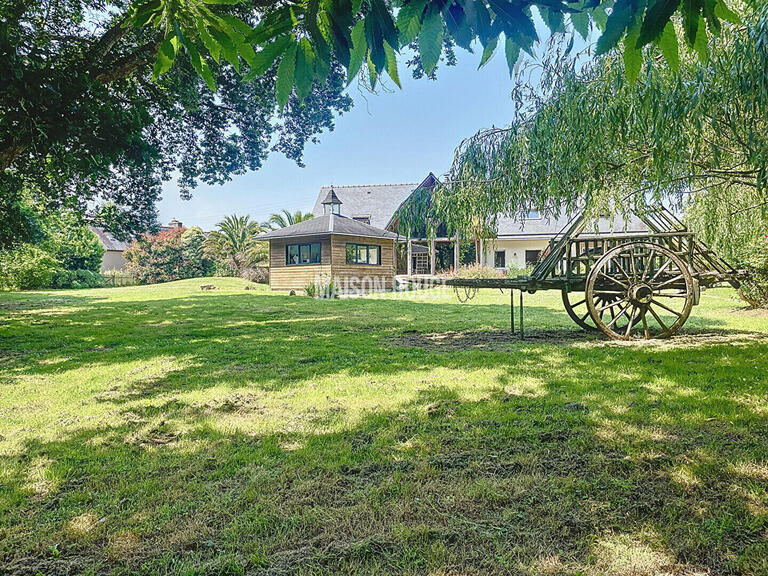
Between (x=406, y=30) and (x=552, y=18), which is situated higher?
(x=552, y=18)

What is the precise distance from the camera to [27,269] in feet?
74.2

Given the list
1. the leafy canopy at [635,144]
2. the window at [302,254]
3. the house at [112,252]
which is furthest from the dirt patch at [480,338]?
the house at [112,252]

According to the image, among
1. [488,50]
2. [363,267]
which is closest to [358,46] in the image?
[488,50]

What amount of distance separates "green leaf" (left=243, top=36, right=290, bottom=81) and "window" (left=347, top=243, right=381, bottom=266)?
21940 millimetres

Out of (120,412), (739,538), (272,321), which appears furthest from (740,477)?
(272,321)

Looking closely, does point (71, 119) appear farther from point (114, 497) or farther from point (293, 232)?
point (293, 232)

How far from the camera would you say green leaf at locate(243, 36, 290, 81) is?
1626 mm

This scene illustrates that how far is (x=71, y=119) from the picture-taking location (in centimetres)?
615

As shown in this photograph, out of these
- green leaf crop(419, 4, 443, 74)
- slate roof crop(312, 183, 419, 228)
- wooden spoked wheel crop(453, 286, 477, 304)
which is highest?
slate roof crop(312, 183, 419, 228)

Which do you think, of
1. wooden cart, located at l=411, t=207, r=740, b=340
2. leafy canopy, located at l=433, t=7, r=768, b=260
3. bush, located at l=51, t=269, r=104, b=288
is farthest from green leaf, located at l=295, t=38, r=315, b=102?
bush, located at l=51, t=269, r=104, b=288

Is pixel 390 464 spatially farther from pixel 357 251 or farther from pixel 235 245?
pixel 235 245

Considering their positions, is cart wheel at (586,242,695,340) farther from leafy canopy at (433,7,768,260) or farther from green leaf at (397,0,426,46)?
green leaf at (397,0,426,46)

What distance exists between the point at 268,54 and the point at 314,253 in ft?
72.0

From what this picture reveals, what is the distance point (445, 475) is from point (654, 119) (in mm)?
3987
